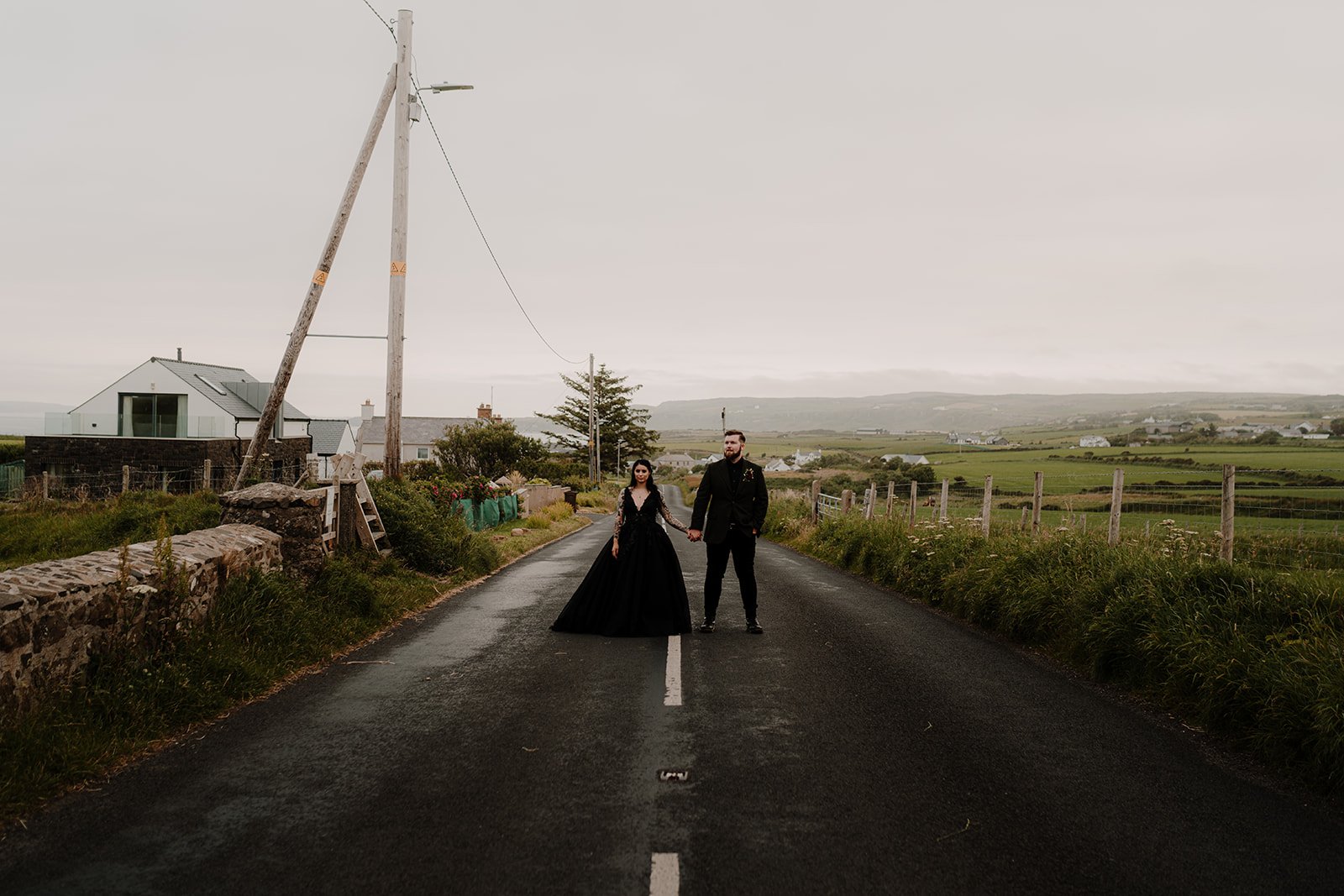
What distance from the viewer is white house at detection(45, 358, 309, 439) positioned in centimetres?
4088

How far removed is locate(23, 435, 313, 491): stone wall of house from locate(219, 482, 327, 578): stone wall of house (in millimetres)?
30684

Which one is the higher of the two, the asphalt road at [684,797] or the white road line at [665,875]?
the white road line at [665,875]

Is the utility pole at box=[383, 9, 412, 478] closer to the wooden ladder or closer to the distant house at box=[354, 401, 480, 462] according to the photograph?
the wooden ladder

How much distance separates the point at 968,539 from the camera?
12.9 m

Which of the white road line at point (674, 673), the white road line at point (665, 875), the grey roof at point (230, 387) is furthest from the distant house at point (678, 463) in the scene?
the white road line at point (665, 875)

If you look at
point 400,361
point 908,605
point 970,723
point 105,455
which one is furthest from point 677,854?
point 105,455

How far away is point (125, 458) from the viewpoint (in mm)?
40406

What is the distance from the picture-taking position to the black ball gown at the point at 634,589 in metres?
9.29

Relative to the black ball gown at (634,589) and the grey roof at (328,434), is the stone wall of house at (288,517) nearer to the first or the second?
the black ball gown at (634,589)

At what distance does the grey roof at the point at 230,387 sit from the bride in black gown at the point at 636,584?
128 feet

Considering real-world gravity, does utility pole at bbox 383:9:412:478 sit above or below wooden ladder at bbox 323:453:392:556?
above

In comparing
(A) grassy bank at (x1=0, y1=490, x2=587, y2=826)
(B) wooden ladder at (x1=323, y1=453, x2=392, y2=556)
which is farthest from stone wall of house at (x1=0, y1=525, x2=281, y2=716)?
(B) wooden ladder at (x1=323, y1=453, x2=392, y2=556)

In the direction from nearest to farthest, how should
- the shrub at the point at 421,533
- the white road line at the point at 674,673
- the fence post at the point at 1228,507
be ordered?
the white road line at the point at 674,673, the fence post at the point at 1228,507, the shrub at the point at 421,533

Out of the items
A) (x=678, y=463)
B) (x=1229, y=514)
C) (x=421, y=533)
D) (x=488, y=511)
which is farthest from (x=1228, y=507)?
(x=678, y=463)
